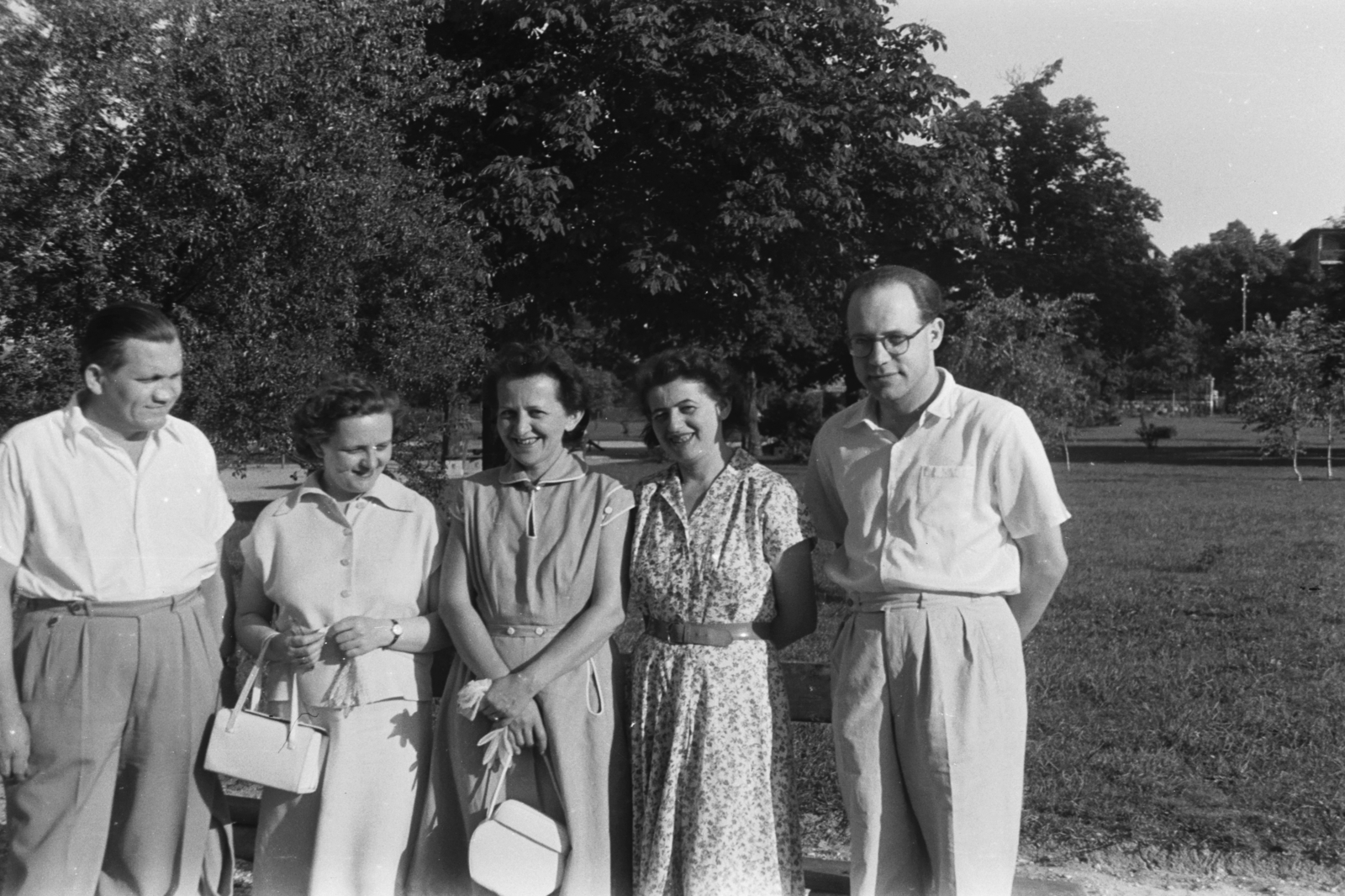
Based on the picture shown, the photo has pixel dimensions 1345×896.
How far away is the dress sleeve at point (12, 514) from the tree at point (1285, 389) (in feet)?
91.0

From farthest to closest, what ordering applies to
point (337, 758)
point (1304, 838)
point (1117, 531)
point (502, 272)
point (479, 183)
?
point (1117, 531)
point (502, 272)
point (479, 183)
point (1304, 838)
point (337, 758)

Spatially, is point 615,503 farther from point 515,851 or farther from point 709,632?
point 515,851

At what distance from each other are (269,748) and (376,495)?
78cm

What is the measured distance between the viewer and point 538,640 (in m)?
3.48

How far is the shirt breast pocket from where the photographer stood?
3.24 metres

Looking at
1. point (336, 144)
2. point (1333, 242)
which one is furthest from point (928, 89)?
point (1333, 242)

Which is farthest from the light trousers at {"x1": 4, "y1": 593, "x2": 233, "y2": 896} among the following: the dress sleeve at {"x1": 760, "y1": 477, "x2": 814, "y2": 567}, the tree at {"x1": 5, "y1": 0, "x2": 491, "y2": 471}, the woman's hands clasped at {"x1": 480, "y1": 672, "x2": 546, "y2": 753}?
the tree at {"x1": 5, "y1": 0, "x2": 491, "y2": 471}

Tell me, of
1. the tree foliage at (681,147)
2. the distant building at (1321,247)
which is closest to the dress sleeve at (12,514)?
the tree foliage at (681,147)

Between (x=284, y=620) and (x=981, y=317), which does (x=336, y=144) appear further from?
(x=981, y=317)

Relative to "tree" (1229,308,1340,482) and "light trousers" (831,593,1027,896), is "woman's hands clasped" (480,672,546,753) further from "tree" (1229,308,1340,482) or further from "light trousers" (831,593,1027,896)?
"tree" (1229,308,1340,482)

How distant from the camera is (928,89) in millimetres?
14023

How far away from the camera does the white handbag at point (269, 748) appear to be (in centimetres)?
340

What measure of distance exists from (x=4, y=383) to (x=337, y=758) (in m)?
6.13

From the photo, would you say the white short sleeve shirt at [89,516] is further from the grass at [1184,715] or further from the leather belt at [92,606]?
the grass at [1184,715]
